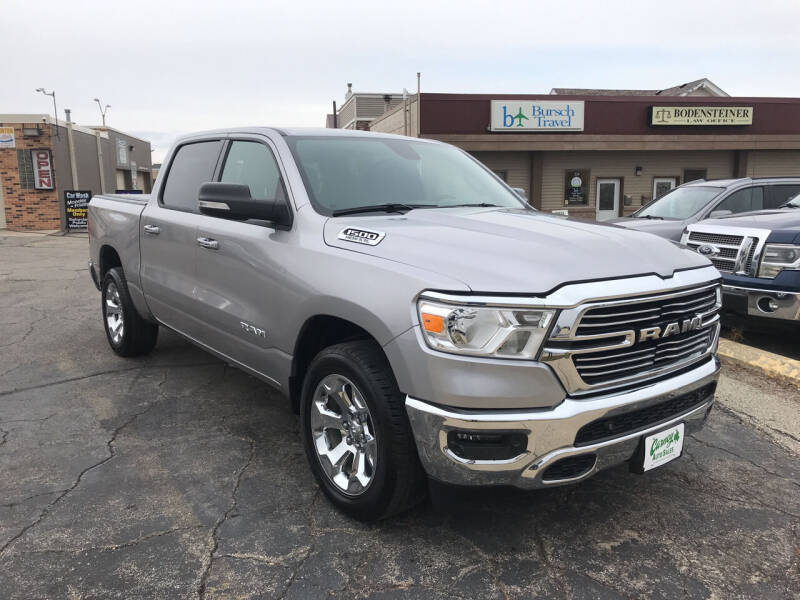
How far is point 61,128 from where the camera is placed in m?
24.0

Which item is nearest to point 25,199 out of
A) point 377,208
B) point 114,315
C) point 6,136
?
point 6,136

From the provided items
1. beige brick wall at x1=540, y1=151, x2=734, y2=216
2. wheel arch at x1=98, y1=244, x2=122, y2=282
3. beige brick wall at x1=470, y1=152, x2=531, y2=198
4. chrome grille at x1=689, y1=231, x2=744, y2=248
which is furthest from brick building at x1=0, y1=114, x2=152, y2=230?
chrome grille at x1=689, y1=231, x2=744, y2=248

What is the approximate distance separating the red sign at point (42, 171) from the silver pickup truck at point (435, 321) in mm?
22798

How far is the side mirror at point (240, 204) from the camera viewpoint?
10.6 ft

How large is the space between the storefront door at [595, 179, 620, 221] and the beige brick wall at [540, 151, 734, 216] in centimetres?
22

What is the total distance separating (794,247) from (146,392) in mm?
5385

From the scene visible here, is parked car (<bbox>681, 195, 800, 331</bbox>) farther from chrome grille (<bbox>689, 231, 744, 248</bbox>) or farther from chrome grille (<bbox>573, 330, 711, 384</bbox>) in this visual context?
chrome grille (<bbox>573, 330, 711, 384</bbox>)

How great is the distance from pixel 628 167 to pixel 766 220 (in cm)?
1804

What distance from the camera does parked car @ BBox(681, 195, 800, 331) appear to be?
5.39 m

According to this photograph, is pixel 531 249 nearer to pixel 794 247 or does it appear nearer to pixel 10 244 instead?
pixel 794 247

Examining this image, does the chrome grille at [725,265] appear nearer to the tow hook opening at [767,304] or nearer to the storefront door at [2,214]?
the tow hook opening at [767,304]

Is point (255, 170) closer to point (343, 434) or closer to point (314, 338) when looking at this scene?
point (314, 338)

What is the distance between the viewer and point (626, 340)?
2523mm

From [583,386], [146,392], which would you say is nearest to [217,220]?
[146,392]
